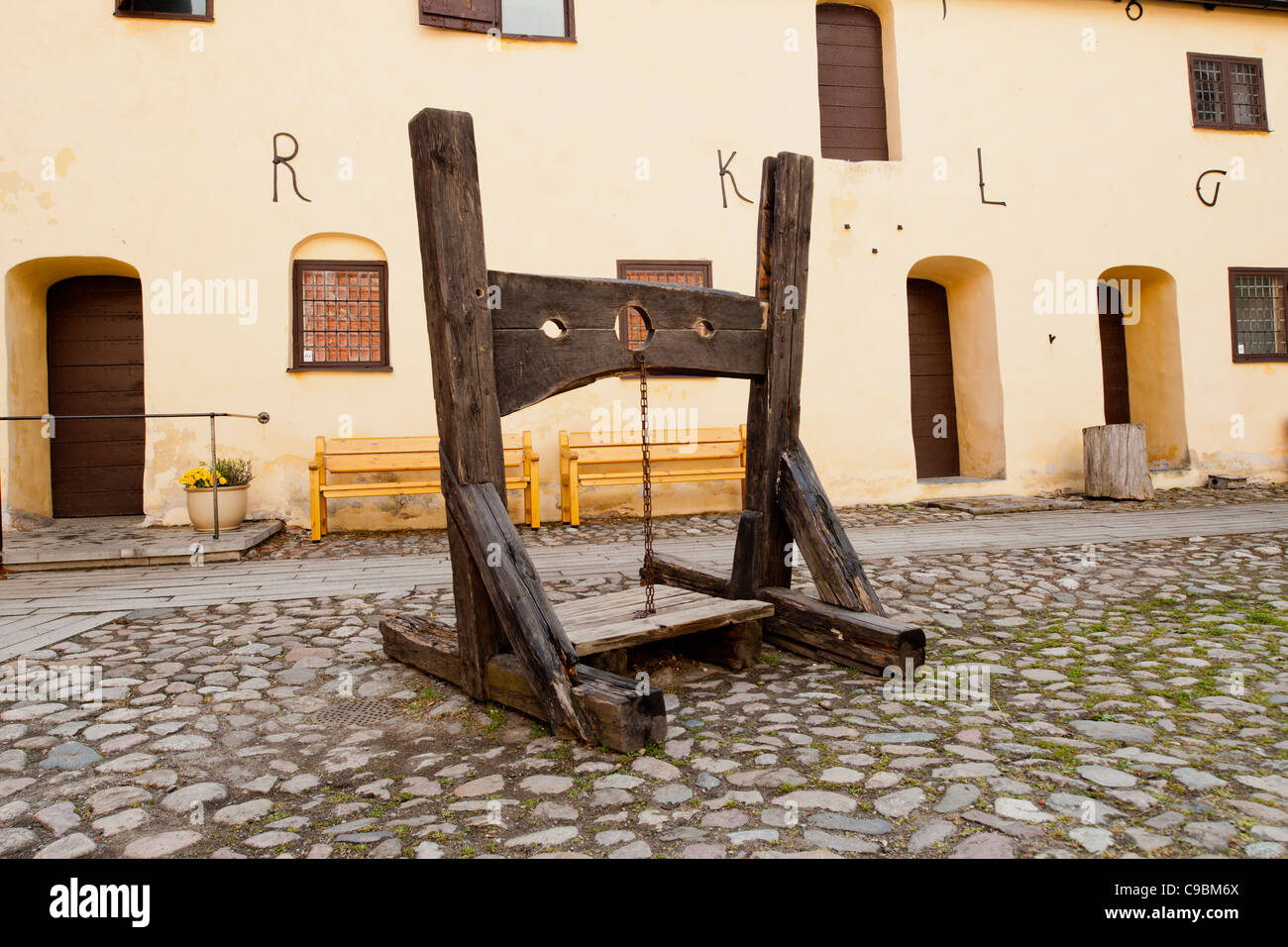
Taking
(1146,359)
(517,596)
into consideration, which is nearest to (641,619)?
(517,596)

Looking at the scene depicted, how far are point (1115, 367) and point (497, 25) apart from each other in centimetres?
914

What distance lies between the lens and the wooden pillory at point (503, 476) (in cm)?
298

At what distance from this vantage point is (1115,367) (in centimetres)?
1126

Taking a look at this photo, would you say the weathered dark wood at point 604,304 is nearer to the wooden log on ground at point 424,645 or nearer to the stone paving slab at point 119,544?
the wooden log on ground at point 424,645

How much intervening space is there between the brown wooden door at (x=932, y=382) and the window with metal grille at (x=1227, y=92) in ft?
13.8

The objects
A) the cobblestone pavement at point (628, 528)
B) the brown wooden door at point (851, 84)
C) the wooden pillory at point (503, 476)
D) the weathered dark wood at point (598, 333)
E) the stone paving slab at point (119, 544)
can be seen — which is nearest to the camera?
the wooden pillory at point (503, 476)

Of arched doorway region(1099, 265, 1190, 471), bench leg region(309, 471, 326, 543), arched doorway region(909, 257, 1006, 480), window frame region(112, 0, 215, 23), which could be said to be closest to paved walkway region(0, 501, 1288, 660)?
bench leg region(309, 471, 326, 543)

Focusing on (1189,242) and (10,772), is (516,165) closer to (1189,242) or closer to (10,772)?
(10,772)

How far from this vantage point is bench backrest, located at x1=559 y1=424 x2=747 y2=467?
28.1 ft

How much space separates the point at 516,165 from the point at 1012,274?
6.10 metres

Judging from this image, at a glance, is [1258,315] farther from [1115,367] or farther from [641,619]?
[641,619]

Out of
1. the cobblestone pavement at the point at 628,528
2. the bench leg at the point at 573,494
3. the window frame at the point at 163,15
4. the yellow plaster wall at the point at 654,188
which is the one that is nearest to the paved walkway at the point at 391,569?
the cobblestone pavement at the point at 628,528

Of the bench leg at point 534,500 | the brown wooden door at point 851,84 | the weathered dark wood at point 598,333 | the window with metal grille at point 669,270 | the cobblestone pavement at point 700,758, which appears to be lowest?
the cobblestone pavement at point 700,758

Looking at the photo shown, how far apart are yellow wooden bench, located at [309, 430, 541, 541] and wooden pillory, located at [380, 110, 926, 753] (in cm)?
404
